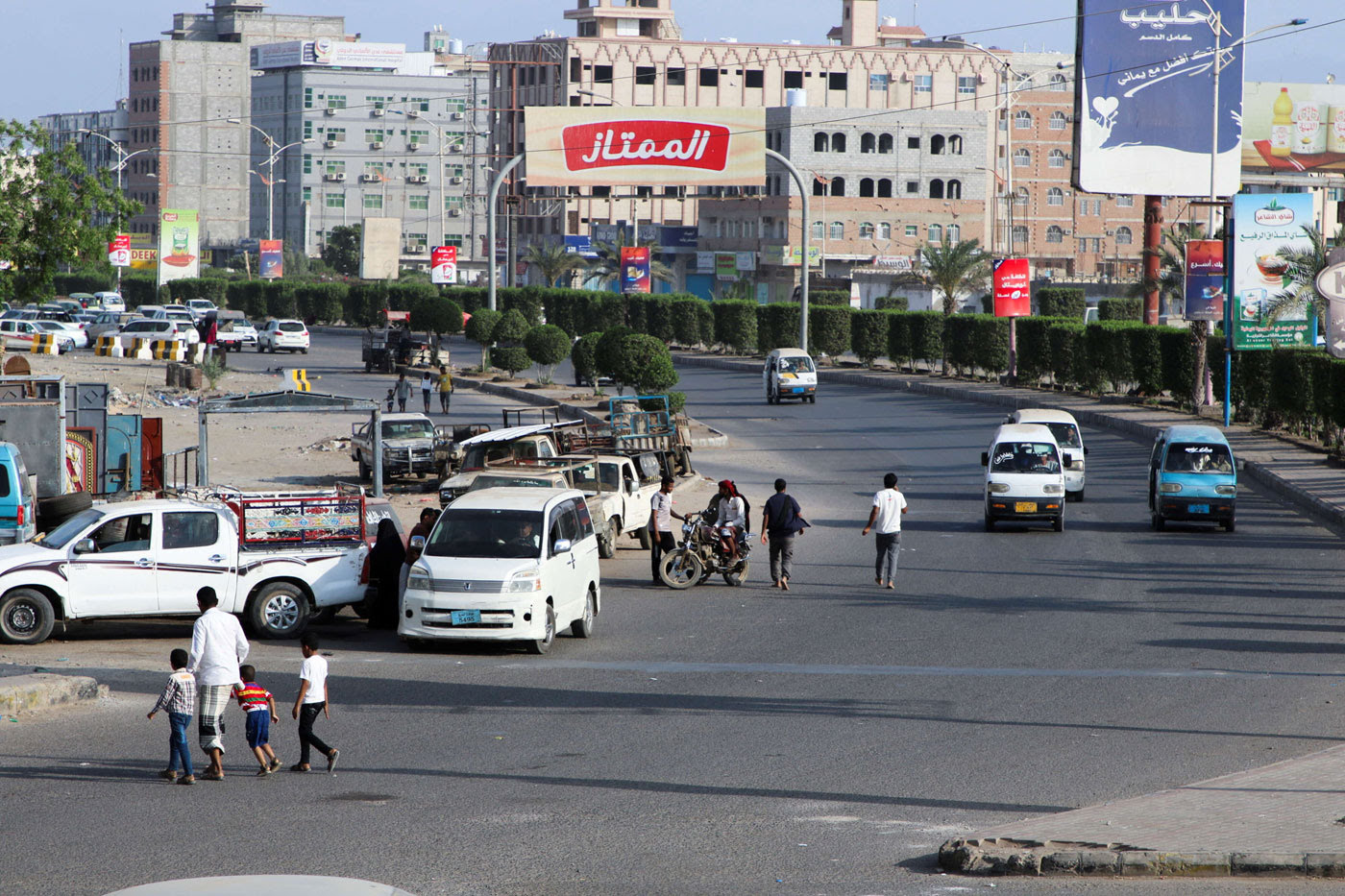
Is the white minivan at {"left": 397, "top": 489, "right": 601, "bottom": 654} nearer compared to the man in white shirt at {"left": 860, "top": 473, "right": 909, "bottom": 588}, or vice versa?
the white minivan at {"left": 397, "top": 489, "right": 601, "bottom": 654}

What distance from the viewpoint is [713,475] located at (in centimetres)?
3575

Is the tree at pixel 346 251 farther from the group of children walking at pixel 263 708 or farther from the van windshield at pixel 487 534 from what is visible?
the group of children walking at pixel 263 708

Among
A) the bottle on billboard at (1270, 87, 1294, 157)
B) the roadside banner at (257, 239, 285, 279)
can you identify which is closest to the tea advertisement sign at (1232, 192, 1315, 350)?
the bottle on billboard at (1270, 87, 1294, 157)

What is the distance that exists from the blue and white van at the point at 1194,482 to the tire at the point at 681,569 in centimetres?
987

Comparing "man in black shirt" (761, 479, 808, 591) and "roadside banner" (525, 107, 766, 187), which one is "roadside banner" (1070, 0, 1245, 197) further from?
"man in black shirt" (761, 479, 808, 591)

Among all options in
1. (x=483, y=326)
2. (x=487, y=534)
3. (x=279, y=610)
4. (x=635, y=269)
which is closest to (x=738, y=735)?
(x=487, y=534)

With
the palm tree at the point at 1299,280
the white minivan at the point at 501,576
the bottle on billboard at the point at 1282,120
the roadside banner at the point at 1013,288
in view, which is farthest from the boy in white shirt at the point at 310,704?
the bottle on billboard at the point at 1282,120

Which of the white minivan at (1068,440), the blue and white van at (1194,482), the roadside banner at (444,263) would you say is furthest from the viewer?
the roadside banner at (444,263)

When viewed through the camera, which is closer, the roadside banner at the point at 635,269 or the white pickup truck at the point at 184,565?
the white pickup truck at the point at 184,565

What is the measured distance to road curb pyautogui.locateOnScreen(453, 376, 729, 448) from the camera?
4144cm

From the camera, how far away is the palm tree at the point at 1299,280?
→ 128 feet

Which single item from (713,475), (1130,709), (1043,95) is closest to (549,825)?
(1130,709)

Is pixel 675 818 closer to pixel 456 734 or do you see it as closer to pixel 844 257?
pixel 456 734

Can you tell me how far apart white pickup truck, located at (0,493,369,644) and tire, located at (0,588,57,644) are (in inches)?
0.4
